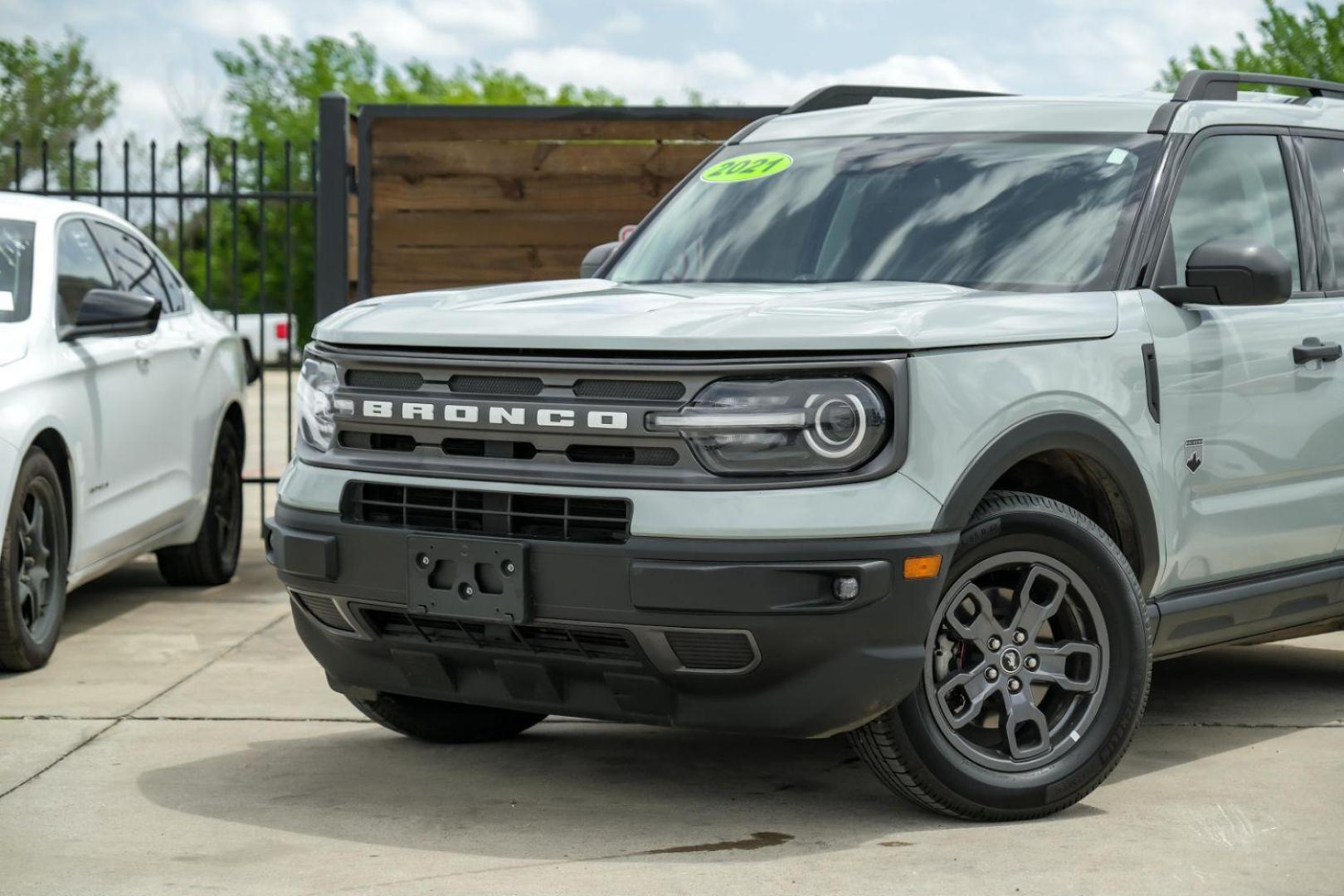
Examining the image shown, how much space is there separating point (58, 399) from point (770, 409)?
3.75m

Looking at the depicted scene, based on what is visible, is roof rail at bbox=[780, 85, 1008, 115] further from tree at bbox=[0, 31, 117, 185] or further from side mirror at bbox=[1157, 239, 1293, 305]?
tree at bbox=[0, 31, 117, 185]

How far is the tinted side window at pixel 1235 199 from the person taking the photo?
571 cm

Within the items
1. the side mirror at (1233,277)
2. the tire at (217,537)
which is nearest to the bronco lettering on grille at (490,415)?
the side mirror at (1233,277)

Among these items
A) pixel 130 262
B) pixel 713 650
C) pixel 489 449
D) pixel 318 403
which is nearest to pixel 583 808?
pixel 713 650

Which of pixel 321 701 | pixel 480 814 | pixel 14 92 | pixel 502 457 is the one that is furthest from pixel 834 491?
pixel 14 92

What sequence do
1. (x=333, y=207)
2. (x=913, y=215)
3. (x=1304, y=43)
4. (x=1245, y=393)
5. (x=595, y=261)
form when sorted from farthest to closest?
(x=1304, y=43)
(x=333, y=207)
(x=595, y=261)
(x=913, y=215)
(x=1245, y=393)

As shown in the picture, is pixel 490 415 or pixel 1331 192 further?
pixel 1331 192

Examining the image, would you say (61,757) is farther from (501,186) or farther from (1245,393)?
(501,186)

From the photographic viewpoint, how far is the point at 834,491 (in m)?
4.51

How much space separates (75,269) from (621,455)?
4.08 meters

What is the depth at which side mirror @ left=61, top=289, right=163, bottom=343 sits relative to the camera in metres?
7.53

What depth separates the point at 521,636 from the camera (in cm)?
480

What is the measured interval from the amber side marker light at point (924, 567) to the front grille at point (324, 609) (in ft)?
4.94

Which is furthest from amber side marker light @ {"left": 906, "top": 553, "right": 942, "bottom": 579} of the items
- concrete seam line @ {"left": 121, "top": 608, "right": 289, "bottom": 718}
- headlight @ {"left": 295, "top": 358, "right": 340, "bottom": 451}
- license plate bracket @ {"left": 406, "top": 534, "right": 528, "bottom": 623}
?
concrete seam line @ {"left": 121, "top": 608, "right": 289, "bottom": 718}
